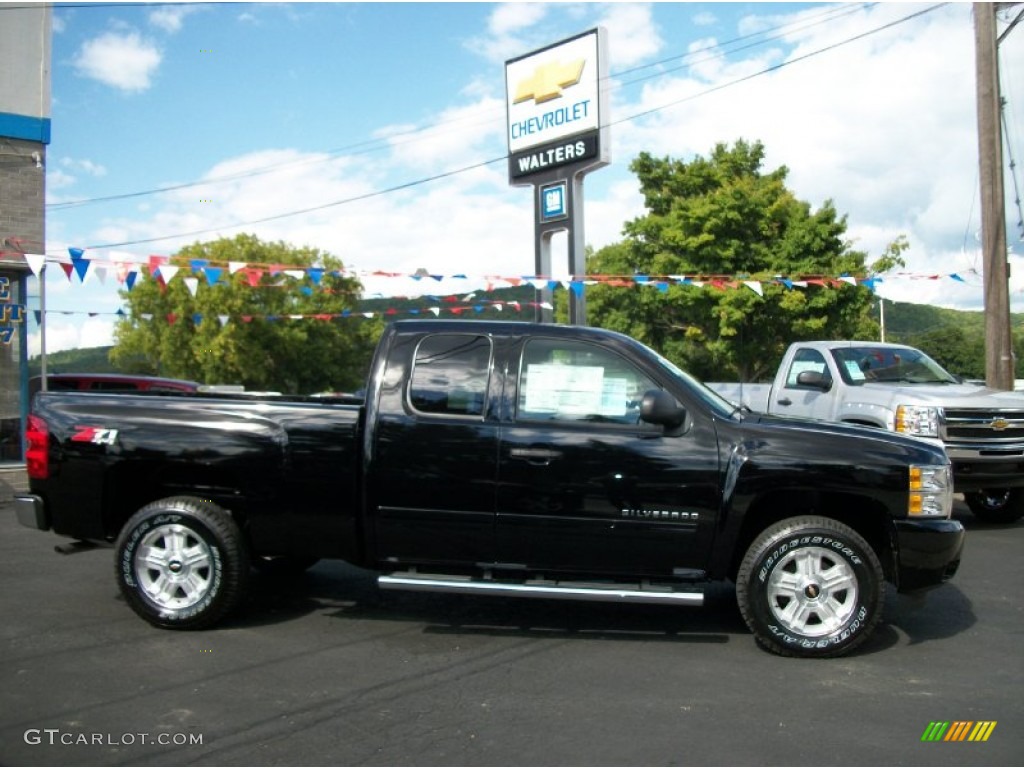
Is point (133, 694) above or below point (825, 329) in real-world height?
below

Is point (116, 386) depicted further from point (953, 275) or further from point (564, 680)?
point (953, 275)

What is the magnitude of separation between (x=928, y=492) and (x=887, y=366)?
5344 mm

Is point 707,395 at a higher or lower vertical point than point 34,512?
higher

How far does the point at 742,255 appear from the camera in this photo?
31.3 meters

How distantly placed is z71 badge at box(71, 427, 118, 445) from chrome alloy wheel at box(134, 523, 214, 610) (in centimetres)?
63

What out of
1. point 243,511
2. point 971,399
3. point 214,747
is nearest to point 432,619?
point 243,511

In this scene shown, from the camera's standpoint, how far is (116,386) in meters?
14.1

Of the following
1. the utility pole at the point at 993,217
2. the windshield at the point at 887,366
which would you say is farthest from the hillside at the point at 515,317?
the windshield at the point at 887,366

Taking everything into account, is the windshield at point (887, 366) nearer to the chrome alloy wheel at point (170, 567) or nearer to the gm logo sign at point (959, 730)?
the gm logo sign at point (959, 730)

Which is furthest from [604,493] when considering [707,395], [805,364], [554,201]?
[554,201]

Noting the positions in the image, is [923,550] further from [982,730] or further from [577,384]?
[577,384]

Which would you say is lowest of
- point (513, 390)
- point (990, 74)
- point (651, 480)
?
point (651, 480)

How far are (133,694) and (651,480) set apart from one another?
9.46ft

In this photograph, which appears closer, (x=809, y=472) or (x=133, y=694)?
(x=133, y=694)
